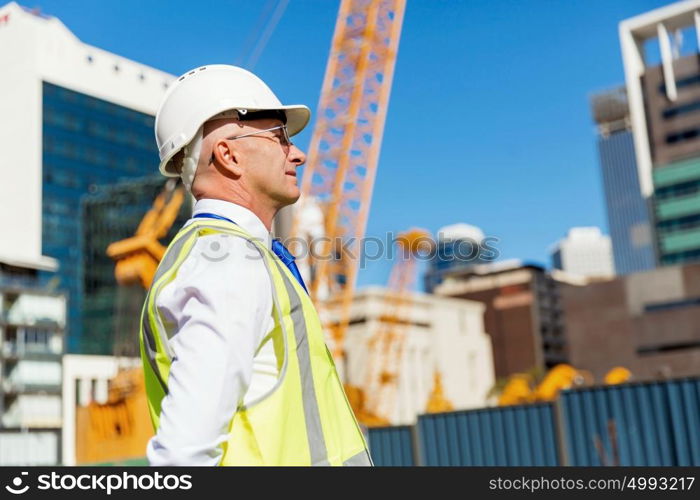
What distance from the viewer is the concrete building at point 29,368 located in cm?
6362

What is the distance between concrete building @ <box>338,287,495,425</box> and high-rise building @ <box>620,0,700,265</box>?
27.1 m

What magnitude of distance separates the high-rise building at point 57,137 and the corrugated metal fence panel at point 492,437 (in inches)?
2693

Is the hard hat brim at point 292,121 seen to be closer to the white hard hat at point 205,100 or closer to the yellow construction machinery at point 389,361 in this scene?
the white hard hat at point 205,100

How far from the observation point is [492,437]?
22.3 metres

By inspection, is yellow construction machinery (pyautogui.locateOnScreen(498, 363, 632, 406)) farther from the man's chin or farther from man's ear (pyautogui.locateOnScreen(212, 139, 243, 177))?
man's ear (pyautogui.locateOnScreen(212, 139, 243, 177))

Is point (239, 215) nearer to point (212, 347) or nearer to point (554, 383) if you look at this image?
point (212, 347)

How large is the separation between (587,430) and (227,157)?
1977cm

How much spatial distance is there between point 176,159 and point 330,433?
824 mm

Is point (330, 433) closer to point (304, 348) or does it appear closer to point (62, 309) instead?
point (304, 348)

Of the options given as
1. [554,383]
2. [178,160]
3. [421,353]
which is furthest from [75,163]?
[178,160]

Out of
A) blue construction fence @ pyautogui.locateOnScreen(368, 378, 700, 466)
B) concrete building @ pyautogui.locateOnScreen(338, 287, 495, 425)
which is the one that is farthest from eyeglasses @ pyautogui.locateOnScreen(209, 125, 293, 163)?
concrete building @ pyautogui.locateOnScreen(338, 287, 495, 425)

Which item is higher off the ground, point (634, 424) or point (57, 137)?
point (57, 137)
